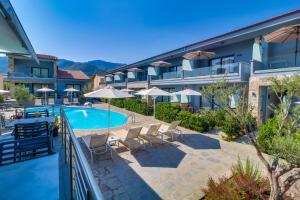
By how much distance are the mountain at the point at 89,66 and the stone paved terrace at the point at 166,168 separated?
8256 cm

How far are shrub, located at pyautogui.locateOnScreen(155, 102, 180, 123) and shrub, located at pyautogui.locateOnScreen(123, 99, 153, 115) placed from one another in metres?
2.38

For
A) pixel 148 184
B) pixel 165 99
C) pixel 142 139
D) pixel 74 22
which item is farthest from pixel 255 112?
pixel 74 22

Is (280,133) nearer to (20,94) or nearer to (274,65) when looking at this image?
(274,65)

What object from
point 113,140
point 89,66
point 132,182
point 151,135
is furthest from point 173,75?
point 89,66

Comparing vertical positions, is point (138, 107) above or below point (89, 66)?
below

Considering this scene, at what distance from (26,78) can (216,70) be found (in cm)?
3059

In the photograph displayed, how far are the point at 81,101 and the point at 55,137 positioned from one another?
24979 millimetres

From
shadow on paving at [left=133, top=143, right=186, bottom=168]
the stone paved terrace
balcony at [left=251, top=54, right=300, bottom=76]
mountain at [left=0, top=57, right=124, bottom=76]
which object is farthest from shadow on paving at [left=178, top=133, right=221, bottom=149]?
mountain at [left=0, top=57, right=124, bottom=76]

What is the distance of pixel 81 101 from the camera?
32.7 metres

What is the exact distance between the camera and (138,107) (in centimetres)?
2038

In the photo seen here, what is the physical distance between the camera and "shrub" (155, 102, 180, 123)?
14086 mm

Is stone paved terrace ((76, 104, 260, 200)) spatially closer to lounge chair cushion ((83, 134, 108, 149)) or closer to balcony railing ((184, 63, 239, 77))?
lounge chair cushion ((83, 134, 108, 149))

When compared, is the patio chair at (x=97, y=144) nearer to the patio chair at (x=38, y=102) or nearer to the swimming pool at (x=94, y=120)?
the swimming pool at (x=94, y=120)

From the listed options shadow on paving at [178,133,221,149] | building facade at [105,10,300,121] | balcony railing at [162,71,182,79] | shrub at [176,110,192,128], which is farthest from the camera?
balcony railing at [162,71,182,79]
